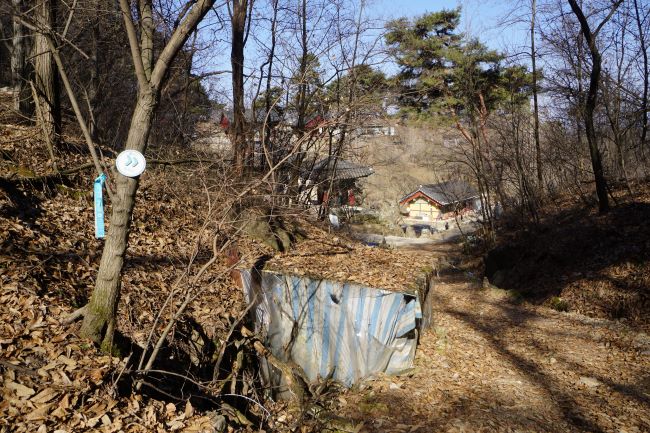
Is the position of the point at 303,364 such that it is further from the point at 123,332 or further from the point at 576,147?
the point at 576,147

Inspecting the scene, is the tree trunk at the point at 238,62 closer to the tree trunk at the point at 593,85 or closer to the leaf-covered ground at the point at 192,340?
the leaf-covered ground at the point at 192,340

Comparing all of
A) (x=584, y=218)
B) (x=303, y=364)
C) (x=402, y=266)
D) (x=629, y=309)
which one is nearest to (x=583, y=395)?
(x=402, y=266)

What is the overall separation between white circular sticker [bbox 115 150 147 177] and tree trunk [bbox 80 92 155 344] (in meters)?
0.14

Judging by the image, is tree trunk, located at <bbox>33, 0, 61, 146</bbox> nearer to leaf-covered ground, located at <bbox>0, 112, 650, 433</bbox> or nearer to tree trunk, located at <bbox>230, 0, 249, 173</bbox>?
leaf-covered ground, located at <bbox>0, 112, 650, 433</bbox>

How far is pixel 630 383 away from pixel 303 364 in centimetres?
383

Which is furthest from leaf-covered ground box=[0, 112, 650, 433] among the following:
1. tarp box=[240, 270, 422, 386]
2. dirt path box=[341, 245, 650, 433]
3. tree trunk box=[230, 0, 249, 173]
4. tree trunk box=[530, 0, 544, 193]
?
tree trunk box=[530, 0, 544, 193]

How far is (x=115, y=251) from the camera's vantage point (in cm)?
346

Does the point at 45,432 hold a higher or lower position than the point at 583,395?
higher

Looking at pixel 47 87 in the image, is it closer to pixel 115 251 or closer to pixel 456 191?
pixel 115 251

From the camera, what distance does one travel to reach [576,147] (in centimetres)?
1541

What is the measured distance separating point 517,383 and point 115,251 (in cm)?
468

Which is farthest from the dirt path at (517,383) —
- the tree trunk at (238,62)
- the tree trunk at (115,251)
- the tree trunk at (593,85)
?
the tree trunk at (238,62)

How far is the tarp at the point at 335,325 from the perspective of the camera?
532cm

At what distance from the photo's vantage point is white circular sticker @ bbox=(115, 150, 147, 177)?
10.8ft
